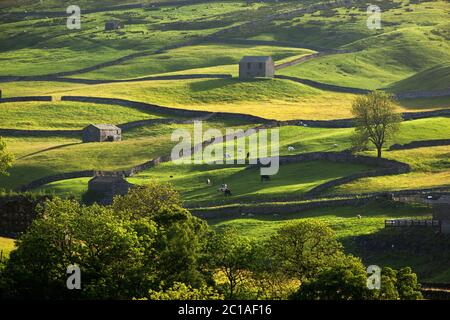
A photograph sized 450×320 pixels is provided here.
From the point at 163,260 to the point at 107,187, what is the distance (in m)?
43.4

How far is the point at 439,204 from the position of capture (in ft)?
321

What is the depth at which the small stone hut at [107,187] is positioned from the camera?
122 m

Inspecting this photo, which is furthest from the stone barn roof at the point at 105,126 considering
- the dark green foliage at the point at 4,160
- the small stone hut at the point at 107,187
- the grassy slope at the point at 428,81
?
the grassy slope at the point at 428,81

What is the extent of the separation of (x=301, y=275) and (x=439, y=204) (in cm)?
2168

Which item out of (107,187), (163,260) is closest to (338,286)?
(163,260)

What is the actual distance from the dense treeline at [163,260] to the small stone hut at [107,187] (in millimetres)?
34397

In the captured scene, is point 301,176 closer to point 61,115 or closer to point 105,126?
point 105,126

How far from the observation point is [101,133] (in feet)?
514

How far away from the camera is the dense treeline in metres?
76.0

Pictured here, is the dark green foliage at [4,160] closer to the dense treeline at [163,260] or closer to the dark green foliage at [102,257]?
the dense treeline at [163,260]

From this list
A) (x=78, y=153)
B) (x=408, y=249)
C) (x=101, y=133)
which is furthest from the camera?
(x=101, y=133)

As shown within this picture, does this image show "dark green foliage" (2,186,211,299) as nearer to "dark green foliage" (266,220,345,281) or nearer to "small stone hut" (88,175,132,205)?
"dark green foliage" (266,220,345,281)
